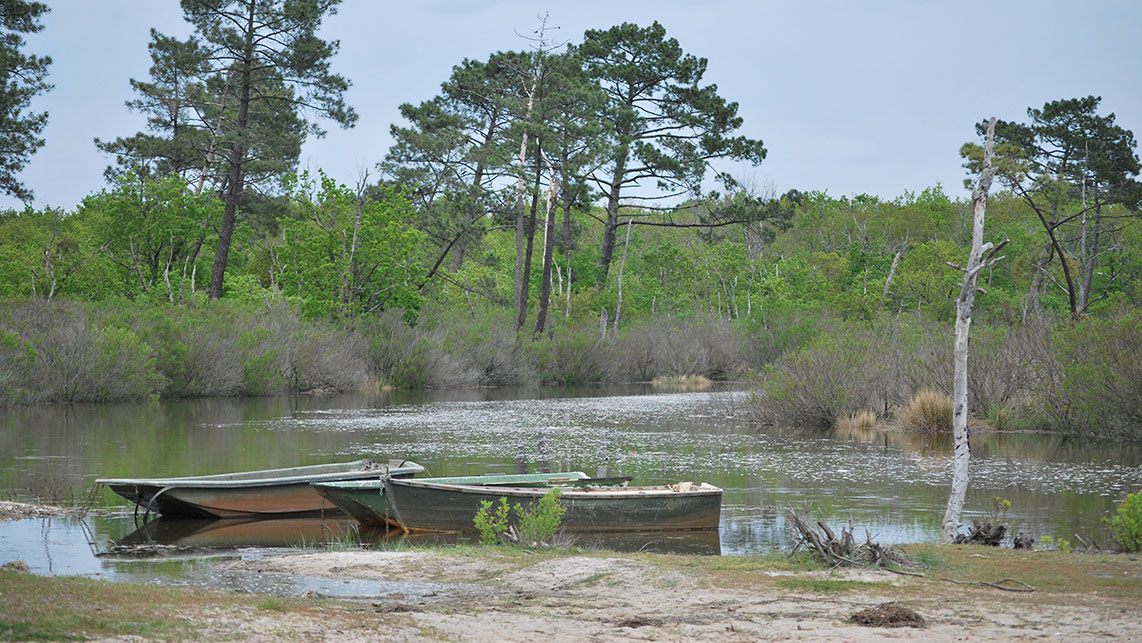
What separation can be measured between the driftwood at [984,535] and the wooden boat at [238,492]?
6.91 meters

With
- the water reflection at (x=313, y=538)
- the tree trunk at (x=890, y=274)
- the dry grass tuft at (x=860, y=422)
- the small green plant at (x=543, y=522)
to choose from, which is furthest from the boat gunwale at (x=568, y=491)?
the tree trunk at (x=890, y=274)

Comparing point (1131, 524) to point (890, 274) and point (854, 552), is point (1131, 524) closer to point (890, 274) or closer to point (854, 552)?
point (854, 552)

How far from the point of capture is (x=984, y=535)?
1238 centimetres

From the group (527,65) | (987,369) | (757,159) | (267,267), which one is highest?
(527,65)

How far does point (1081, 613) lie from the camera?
8117 millimetres

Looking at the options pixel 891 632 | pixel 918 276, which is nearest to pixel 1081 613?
pixel 891 632

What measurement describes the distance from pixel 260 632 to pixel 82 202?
5325cm

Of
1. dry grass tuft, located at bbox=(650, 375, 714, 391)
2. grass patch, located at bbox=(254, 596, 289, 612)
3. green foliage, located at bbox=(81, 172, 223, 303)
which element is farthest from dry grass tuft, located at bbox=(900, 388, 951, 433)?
green foliage, located at bbox=(81, 172, 223, 303)

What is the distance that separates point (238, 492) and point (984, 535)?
30.6 feet

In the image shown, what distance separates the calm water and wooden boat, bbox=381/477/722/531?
29cm

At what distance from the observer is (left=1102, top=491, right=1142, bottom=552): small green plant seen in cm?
1124

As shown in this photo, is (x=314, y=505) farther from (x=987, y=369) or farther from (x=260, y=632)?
(x=987, y=369)

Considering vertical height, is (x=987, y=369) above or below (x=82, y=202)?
below

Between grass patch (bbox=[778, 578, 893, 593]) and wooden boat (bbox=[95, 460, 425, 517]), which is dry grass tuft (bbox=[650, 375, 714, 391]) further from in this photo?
grass patch (bbox=[778, 578, 893, 593])
